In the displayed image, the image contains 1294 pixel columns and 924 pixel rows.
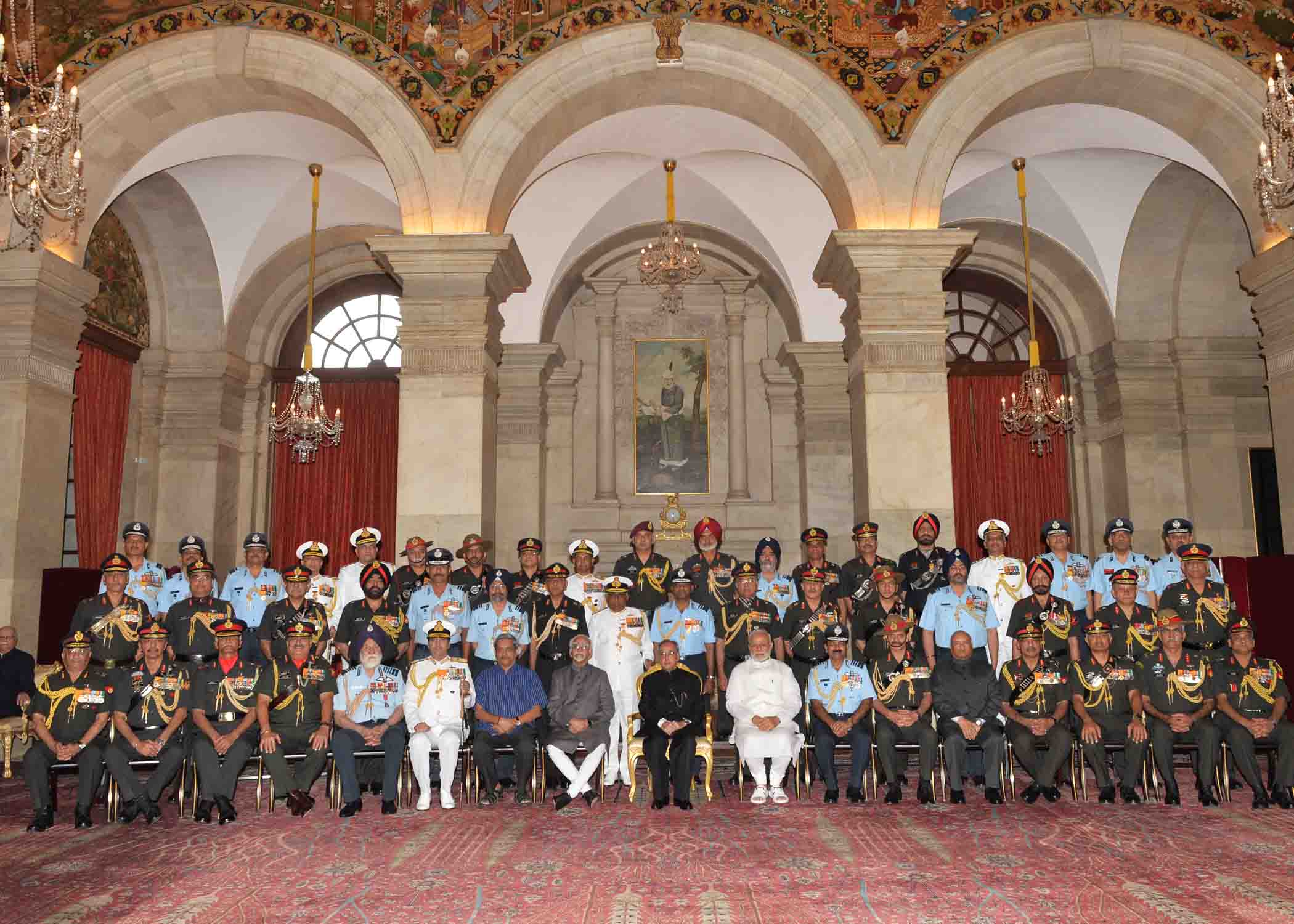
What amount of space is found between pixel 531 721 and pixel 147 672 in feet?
8.22

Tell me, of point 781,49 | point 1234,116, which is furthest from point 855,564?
point 1234,116

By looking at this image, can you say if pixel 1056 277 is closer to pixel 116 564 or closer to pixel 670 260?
pixel 670 260

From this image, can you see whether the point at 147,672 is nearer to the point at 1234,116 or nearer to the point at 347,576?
the point at 347,576

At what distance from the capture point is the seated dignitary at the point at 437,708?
672 cm

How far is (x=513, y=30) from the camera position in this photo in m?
9.54

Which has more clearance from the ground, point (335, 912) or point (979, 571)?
point (979, 571)

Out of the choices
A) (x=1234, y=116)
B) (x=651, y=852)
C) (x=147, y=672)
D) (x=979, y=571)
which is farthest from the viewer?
(x=1234, y=116)

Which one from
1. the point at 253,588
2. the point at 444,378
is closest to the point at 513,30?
the point at 444,378

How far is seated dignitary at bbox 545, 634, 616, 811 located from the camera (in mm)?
6797

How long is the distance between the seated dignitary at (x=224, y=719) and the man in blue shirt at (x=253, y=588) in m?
0.92

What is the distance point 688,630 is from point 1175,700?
10.9 feet

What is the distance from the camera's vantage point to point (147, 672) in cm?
683

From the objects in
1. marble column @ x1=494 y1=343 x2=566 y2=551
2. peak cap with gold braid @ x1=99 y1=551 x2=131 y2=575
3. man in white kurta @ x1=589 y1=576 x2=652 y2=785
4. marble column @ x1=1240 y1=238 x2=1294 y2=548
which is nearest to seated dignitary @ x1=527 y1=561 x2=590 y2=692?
man in white kurta @ x1=589 y1=576 x2=652 y2=785

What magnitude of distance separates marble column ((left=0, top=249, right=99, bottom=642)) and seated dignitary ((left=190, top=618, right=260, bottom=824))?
3072 mm
